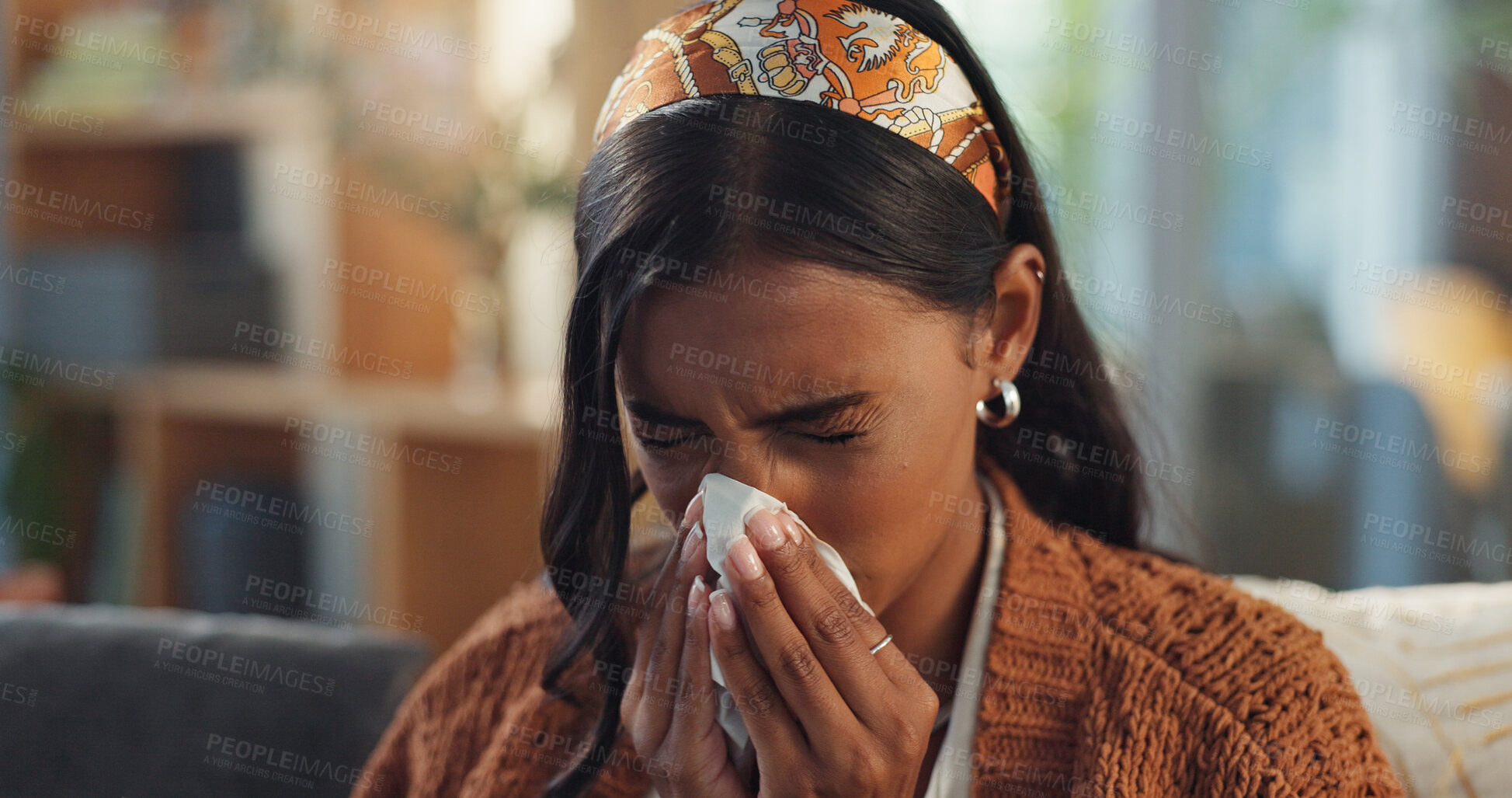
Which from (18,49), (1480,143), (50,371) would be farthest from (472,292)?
(1480,143)

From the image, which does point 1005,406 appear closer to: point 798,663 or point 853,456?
point 853,456

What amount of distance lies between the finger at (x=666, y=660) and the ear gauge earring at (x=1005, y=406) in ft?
1.10

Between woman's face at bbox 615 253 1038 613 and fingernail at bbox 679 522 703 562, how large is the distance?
53mm

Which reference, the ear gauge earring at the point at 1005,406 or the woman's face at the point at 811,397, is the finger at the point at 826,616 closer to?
the woman's face at the point at 811,397

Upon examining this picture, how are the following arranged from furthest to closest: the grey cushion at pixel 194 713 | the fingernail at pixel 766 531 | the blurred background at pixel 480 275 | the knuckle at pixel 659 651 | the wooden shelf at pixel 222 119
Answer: the wooden shelf at pixel 222 119 < the blurred background at pixel 480 275 < the grey cushion at pixel 194 713 < the knuckle at pixel 659 651 < the fingernail at pixel 766 531

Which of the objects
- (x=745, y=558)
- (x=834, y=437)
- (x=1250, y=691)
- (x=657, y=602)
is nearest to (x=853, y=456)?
(x=834, y=437)

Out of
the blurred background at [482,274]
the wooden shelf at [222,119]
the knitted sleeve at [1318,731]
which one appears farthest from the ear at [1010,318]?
the wooden shelf at [222,119]

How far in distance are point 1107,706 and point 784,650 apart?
313mm

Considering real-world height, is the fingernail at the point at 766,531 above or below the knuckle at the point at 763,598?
above

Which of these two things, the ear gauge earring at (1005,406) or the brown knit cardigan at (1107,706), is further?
the ear gauge earring at (1005,406)

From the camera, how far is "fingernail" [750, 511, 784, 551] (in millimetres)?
925

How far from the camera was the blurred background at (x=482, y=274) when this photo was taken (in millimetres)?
2529

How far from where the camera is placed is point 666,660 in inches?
40.6

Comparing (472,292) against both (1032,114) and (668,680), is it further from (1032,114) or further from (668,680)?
(668,680)
